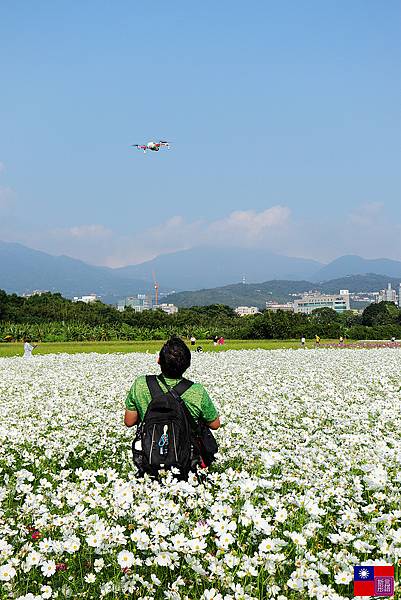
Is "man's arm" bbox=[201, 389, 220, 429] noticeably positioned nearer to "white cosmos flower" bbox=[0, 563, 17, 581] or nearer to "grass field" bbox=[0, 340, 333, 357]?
"white cosmos flower" bbox=[0, 563, 17, 581]

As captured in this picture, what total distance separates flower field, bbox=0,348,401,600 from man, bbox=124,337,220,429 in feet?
1.90

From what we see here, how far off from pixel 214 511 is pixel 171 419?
3.66ft

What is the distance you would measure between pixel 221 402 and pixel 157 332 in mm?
39886

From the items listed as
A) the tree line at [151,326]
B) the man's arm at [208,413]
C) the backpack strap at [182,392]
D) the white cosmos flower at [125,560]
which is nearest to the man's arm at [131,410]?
the backpack strap at [182,392]

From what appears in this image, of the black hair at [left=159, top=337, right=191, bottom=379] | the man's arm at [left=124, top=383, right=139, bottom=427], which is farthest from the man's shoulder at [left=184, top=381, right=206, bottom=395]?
the man's arm at [left=124, top=383, right=139, bottom=427]

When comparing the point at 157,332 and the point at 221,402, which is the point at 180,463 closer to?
the point at 221,402

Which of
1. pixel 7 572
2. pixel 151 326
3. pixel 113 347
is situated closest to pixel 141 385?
pixel 7 572

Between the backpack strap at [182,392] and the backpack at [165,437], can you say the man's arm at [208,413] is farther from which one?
the backpack at [165,437]

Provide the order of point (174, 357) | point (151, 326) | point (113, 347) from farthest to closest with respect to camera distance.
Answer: point (151, 326) → point (113, 347) → point (174, 357)

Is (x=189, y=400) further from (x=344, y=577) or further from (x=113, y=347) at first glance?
(x=113, y=347)

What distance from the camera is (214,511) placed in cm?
452

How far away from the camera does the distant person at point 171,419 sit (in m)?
5.44

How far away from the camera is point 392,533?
4293mm

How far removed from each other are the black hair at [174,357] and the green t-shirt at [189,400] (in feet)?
0.57
